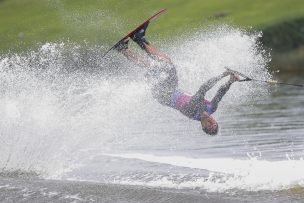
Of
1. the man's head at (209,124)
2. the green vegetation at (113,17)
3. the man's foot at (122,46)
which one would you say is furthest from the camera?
the green vegetation at (113,17)

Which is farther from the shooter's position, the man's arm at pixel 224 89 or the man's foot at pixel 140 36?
the man's foot at pixel 140 36

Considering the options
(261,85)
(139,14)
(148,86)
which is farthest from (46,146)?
(139,14)

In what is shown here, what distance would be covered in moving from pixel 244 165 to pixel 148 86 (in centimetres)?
401

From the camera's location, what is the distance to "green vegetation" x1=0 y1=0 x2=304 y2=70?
47219 mm

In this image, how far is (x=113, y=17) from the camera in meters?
55.5

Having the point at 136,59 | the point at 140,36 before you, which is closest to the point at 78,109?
the point at 136,59

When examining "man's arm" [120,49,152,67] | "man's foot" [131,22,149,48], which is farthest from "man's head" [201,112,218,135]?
"man's foot" [131,22,149,48]

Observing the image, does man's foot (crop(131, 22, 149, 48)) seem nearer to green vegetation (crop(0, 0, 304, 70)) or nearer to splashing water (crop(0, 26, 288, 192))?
splashing water (crop(0, 26, 288, 192))

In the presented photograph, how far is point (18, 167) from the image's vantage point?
20.2m

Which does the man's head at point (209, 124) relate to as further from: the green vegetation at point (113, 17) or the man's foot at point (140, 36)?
the green vegetation at point (113, 17)

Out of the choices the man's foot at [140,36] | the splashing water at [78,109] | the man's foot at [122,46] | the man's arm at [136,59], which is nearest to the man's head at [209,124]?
the man's arm at [136,59]

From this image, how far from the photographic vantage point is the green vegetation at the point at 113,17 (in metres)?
47.2

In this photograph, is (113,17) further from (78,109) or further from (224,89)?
(224,89)

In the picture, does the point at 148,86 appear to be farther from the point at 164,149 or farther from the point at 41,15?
the point at 41,15
